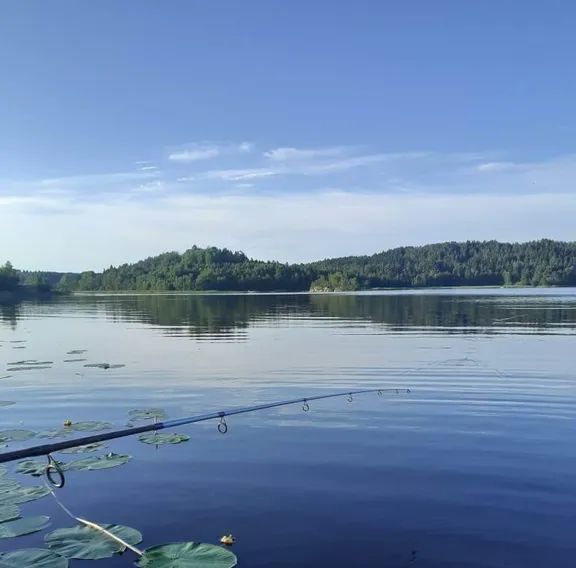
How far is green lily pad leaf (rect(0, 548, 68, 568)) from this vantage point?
7402 millimetres

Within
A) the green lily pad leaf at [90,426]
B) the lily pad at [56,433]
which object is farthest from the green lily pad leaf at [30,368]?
the lily pad at [56,433]

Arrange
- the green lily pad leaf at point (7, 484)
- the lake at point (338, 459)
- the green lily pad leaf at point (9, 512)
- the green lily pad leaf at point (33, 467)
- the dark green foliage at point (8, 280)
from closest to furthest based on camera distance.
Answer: the lake at point (338, 459)
the green lily pad leaf at point (9, 512)
the green lily pad leaf at point (7, 484)
the green lily pad leaf at point (33, 467)
the dark green foliage at point (8, 280)

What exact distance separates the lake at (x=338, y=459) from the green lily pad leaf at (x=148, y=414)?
0.98ft

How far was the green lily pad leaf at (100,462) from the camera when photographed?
1171 centimetres

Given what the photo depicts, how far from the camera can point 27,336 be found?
43500 millimetres

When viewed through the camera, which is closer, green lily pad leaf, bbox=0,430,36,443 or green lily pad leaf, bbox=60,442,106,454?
green lily pad leaf, bbox=60,442,106,454

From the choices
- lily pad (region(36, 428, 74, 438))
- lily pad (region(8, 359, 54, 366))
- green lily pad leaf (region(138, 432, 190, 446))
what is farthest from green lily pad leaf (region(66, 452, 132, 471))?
lily pad (region(8, 359, 54, 366))

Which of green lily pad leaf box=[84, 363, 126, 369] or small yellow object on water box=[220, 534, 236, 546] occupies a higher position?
green lily pad leaf box=[84, 363, 126, 369]

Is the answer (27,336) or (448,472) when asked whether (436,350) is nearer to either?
(448,472)

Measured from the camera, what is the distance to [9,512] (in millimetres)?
9148

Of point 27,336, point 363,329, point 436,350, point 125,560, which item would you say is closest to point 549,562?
point 125,560

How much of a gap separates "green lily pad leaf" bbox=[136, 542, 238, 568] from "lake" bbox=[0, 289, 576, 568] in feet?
1.67

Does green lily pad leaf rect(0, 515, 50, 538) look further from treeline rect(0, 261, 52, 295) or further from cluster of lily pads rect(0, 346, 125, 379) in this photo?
treeline rect(0, 261, 52, 295)

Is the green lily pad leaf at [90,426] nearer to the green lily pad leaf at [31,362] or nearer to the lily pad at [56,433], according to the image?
the lily pad at [56,433]
